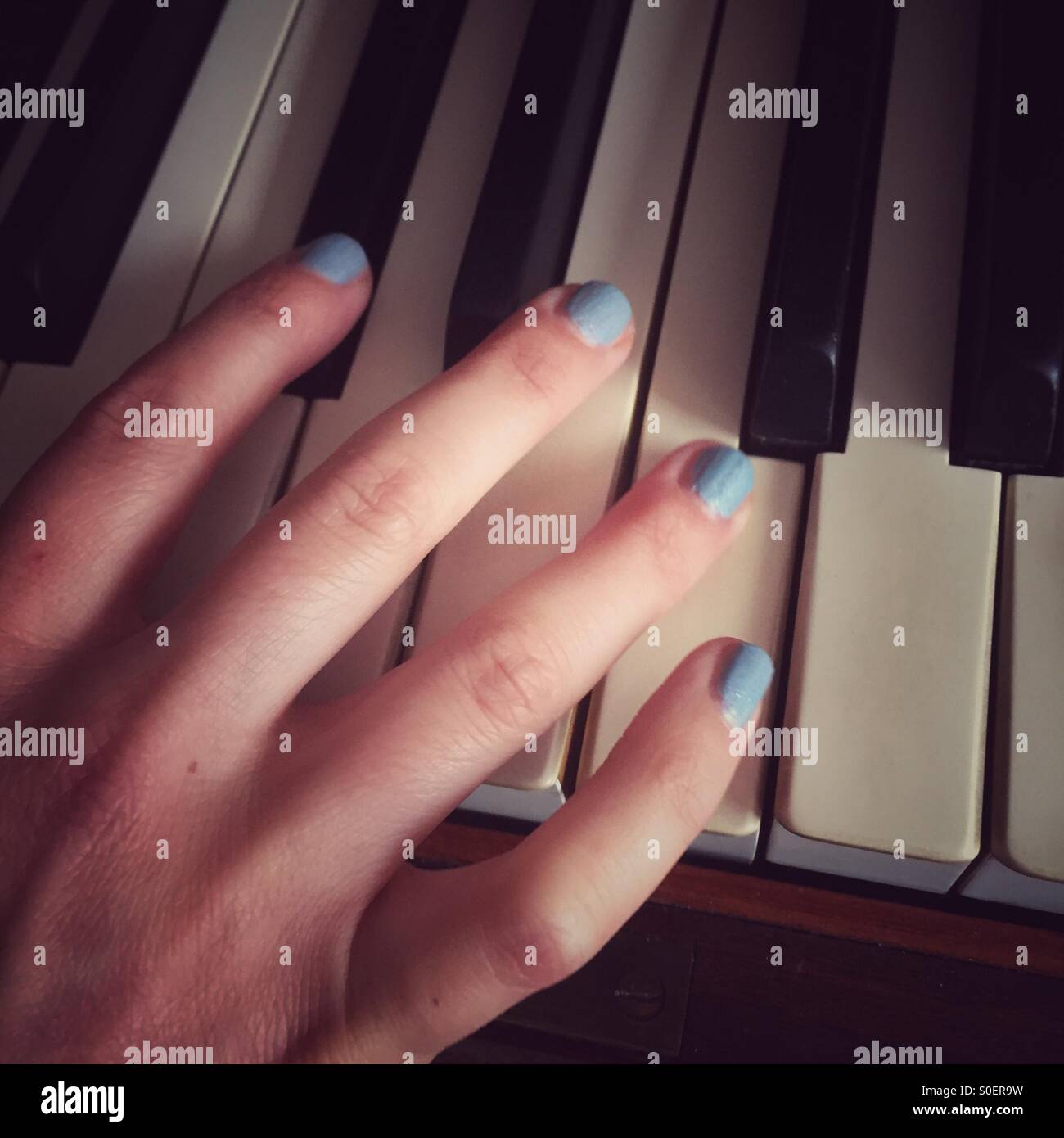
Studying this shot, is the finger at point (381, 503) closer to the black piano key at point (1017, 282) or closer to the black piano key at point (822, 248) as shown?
the black piano key at point (822, 248)

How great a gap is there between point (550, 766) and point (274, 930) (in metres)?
0.21

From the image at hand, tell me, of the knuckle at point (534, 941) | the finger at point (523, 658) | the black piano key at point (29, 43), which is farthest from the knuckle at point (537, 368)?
the black piano key at point (29, 43)

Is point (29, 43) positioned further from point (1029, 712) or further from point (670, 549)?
point (1029, 712)

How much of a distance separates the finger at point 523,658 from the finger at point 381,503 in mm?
59

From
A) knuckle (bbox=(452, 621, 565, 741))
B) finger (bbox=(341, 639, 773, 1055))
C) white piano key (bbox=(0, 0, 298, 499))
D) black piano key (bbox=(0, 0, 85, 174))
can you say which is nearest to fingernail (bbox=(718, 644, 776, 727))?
finger (bbox=(341, 639, 773, 1055))

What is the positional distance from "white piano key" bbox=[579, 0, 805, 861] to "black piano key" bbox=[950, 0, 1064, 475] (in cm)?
14

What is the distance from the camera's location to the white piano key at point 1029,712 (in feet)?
1.78

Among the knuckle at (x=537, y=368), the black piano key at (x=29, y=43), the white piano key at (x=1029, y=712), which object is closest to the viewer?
the white piano key at (x=1029, y=712)

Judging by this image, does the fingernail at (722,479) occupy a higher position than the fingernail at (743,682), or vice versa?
the fingernail at (722,479)

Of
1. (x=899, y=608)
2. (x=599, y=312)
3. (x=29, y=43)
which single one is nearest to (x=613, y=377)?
(x=599, y=312)

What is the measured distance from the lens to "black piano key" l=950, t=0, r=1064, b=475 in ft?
2.00

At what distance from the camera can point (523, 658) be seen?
594mm

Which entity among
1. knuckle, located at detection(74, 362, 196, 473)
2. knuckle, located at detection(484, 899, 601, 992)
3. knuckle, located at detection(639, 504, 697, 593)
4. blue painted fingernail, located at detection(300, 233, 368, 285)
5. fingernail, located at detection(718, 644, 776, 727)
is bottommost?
knuckle, located at detection(484, 899, 601, 992)

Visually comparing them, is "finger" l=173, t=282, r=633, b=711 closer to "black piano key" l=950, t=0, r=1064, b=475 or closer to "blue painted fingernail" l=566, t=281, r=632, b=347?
"blue painted fingernail" l=566, t=281, r=632, b=347
